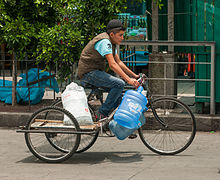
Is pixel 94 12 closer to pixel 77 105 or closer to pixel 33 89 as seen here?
pixel 33 89

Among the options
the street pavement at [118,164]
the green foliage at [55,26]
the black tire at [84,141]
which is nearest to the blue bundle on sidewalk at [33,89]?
the green foliage at [55,26]

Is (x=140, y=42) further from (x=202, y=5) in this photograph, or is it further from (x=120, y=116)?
(x=120, y=116)

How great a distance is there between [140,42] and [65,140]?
268 centimetres

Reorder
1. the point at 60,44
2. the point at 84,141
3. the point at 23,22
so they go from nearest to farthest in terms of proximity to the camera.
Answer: the point at 84,141 < the point at 60,44 < the point at 23,22

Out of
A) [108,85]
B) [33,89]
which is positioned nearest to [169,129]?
[108,85]

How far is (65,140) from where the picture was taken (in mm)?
6645

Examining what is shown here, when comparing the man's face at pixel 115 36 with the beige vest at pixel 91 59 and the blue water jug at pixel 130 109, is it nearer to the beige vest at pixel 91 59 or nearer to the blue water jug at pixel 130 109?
the beige vest at pixel 91 59

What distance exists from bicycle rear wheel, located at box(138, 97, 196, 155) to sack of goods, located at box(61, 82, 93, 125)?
79cm

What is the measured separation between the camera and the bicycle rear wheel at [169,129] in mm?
6672

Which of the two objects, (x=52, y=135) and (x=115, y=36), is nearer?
(x=115, y=36)

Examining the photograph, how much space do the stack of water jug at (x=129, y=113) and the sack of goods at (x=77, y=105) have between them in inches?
14.2

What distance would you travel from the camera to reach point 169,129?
6824mm

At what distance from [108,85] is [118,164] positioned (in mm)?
1019

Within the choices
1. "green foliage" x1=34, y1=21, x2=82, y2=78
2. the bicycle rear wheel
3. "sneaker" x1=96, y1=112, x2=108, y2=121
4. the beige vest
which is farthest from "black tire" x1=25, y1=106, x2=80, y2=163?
"green foliage" x1=34, y1=21, x2=82, y2=78
